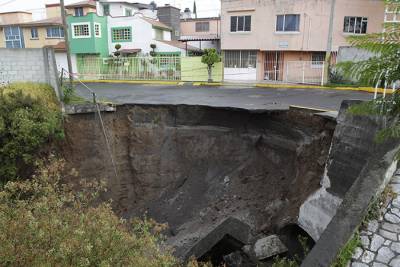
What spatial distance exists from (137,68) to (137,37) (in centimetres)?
544

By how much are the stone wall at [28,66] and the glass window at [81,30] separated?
18481mm

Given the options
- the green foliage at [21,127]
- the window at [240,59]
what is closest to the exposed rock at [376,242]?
the green foliage at [21,127]

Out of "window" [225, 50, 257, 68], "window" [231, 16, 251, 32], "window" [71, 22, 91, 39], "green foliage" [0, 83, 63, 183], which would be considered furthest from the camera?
"window" [71, 22, 91, 39]

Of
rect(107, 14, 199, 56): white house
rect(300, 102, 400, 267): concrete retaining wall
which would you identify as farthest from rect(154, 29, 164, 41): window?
rect(300, 102, 400, 267): concrete retaining wall

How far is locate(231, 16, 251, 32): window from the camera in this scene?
23.2m

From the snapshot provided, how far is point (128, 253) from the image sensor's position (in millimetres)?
4629

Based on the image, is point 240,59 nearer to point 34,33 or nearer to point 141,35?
point 141,35

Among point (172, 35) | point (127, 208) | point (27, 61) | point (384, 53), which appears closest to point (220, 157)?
point (127, 208)

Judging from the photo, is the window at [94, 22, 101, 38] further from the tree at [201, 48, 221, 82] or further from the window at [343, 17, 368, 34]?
the window at [343, 17, 368, 34]

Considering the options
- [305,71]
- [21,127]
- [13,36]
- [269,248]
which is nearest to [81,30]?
[13,36]

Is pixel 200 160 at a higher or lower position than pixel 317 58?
lower

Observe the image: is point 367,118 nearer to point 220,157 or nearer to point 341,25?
point 220,157

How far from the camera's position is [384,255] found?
4.02 m

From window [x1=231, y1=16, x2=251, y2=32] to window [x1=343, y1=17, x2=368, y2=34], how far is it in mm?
6060
